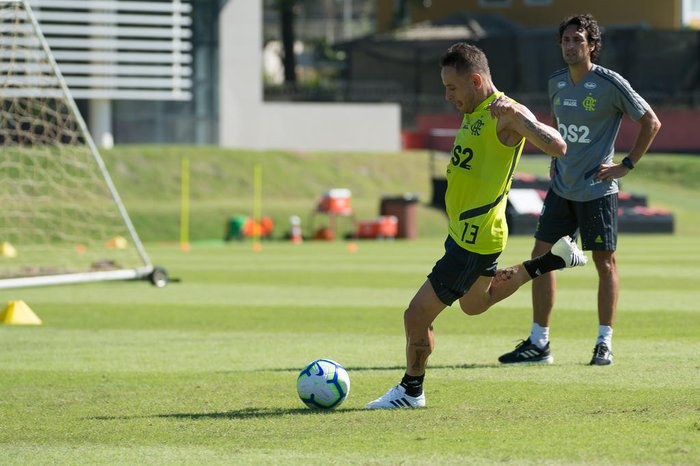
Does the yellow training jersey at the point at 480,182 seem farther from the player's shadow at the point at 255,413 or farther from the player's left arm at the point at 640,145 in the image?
the player's left arm at the point at 640,145

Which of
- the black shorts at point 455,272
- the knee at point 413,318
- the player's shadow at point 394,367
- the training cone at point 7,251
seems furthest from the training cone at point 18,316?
the training cone at point 7,251

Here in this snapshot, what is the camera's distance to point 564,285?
16.4 metres

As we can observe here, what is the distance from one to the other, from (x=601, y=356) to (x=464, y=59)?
269 cm

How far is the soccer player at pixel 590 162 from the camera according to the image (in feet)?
29.4

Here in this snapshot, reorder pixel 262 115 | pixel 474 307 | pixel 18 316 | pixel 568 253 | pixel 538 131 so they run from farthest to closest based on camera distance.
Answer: pixel 262 115 → pixel 18 316 → pixel 568 253 → pixel 474 307 → pixel 538 131

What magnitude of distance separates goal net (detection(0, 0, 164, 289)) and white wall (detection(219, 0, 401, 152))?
8.39m

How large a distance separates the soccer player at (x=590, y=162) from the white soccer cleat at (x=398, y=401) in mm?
1969

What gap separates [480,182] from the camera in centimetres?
734

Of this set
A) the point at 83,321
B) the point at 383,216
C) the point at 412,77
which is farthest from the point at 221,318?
the point at 412,77

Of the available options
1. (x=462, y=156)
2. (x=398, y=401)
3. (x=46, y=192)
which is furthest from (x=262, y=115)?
(x=398, y=401)

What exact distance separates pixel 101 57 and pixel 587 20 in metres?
31.2

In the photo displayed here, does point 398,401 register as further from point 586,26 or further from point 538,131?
point 586,26

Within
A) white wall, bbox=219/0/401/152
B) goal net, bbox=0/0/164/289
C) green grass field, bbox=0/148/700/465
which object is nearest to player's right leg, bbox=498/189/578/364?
green grass field, bbox=0/148/700/465

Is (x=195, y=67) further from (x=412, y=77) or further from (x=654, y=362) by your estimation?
(x=654, y=362)
